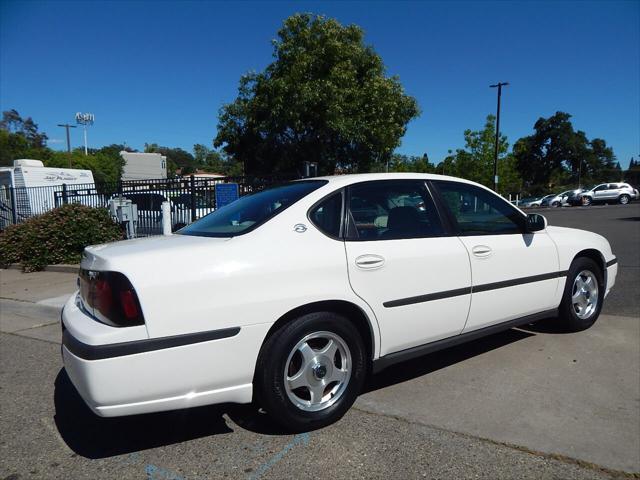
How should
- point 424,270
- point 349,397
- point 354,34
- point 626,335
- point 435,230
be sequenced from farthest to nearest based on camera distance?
point 354,34 < point 626,335 < point 435,230 < point 424,270 < point 349,397

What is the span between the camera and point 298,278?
2.68 m

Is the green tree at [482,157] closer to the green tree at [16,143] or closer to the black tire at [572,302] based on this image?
the black tire at [572,302]

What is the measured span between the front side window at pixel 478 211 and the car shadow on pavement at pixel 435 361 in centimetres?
113

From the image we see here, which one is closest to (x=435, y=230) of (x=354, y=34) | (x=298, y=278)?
(x=298, y=278)

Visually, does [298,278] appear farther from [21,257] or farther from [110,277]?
[21,257]

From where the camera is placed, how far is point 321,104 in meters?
16.1

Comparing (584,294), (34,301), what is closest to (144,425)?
(584,294)

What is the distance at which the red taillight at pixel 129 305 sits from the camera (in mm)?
2330

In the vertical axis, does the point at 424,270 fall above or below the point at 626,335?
above

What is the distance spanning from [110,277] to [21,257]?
31.0ft

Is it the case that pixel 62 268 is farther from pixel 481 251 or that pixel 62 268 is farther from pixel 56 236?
pixel 481 251

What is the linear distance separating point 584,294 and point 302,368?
3.23m

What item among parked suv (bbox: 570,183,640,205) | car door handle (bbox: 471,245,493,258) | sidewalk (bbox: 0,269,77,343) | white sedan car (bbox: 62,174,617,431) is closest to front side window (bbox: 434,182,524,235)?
white sedan car (bbox: 62,174,617,431)

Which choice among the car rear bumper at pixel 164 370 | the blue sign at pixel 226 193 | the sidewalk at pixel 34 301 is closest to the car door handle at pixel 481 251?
the car rear bumper at pixel 164 370
